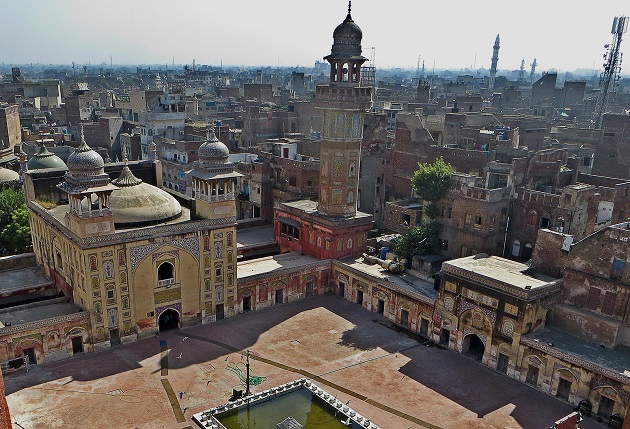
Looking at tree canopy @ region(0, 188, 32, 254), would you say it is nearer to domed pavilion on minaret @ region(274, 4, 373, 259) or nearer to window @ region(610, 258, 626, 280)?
domed pavilion on minaret @ region(274, 4, 373, 259)

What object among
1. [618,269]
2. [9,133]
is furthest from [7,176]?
[618,269]

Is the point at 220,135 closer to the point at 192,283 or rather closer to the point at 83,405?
the point at 192,283

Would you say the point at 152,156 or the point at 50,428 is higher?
the point at 152,156

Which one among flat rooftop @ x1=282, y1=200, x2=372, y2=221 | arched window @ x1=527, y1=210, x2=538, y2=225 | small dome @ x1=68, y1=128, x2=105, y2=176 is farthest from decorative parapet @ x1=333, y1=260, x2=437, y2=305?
small dome @ x1=68, y1=128, x2=105, y2=176

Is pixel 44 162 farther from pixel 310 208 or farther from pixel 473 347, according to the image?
pixel 473 347

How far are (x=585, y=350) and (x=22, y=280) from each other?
36.4 m

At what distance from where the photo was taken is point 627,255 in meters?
28.9

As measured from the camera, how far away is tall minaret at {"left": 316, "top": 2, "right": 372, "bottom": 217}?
41.2 meters

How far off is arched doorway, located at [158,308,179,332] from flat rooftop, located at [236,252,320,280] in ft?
17.7

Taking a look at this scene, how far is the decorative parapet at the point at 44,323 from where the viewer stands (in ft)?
97.0

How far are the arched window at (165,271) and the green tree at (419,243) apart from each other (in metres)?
18.2

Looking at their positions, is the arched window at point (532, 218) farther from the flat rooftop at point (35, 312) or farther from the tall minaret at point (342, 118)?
the flat rooftop at point (35, 312)

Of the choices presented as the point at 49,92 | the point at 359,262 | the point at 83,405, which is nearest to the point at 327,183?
the point at 359,262

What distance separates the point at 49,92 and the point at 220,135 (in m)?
79.5
